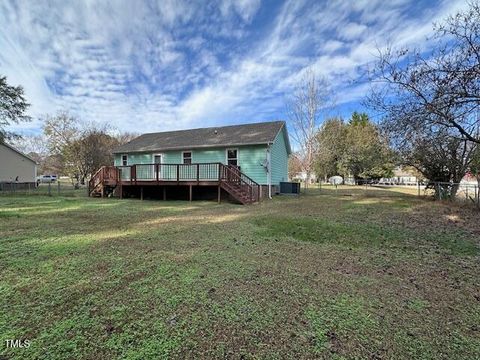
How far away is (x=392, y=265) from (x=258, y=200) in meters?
9.05

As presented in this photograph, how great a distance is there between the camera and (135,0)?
10.1 meters

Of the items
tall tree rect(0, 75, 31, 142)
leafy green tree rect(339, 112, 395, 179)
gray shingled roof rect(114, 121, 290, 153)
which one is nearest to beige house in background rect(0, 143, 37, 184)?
tall tree rect(0, 75, 31, 142)

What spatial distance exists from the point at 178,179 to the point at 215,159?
11.1ft

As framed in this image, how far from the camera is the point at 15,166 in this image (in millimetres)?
25062

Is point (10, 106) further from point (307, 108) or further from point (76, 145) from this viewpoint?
point (307, 108)

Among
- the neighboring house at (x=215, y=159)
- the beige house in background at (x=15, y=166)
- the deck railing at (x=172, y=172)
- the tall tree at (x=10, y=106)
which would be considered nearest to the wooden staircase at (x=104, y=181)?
the neighboring house at (x=215, y=159)

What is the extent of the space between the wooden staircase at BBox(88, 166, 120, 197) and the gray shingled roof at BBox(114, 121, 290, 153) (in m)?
3.40

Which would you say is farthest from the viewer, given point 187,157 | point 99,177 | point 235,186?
point 187,157

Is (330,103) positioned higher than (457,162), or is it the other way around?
(330,103)

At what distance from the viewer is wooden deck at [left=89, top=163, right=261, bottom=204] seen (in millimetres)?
12555

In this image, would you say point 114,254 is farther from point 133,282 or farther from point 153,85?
point 153,85

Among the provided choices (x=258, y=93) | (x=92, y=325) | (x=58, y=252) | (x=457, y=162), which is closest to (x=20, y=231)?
(x=58, y=252)

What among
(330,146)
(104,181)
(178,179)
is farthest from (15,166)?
(330,146)

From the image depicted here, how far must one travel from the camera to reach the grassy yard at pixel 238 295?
206cm
